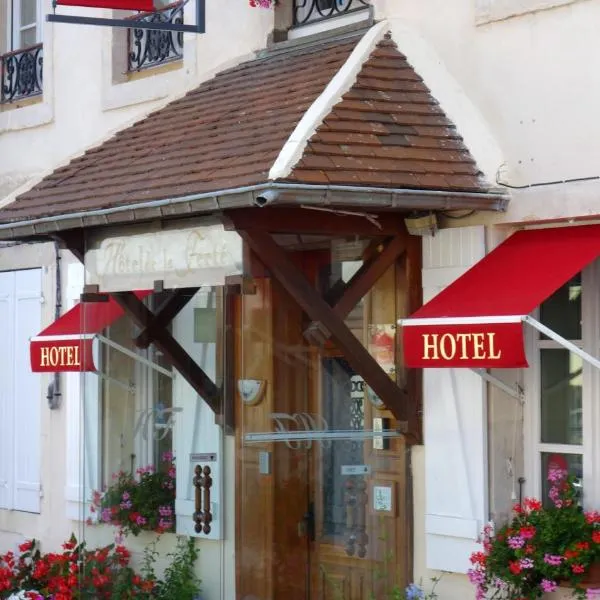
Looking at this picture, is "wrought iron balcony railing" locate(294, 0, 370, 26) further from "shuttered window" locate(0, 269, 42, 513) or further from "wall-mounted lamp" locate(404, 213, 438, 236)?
"shuttered window" locate(0, 269, 42, 513)

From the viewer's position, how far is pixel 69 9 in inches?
439

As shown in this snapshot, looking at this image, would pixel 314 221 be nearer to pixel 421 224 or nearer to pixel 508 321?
pixel 421 224

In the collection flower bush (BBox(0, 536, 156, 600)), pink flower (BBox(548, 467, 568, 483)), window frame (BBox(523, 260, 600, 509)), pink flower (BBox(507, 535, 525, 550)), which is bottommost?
flower bush (BBox(0, 536, 156, 600))

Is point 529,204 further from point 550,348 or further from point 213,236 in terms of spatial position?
point 213,236

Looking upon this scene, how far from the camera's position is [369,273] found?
7.77 m

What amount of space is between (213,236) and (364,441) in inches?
55.8

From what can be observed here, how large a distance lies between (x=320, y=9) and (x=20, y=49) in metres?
3.61

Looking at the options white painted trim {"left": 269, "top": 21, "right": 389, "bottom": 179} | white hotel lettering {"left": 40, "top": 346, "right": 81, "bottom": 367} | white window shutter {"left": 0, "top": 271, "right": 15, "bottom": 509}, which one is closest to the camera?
white painted trim {"left": 269, "top": 21, "right": 389, "bottom": 179}

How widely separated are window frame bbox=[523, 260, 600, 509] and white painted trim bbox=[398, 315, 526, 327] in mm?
634

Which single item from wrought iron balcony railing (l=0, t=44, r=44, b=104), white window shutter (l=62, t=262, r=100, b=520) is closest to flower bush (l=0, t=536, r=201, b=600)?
white window shutter (l=62, t=262, r=100, b=520)

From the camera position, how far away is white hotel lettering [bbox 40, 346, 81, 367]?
930 centimetres

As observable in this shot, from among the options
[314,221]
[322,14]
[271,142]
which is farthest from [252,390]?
[322,14]

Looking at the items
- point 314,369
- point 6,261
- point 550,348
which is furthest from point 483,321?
point 6,261

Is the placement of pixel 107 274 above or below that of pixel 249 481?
above
